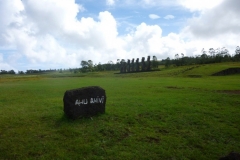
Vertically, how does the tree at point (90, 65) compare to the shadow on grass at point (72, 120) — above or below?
above

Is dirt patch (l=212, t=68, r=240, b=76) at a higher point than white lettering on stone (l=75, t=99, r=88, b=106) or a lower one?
lower

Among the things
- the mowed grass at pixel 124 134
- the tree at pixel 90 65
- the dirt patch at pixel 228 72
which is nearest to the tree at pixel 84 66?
the tree at pixel 90 65

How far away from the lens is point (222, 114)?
12406 mm

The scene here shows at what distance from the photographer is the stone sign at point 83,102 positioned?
10.6 m

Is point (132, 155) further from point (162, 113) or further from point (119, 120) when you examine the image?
point (162, 113)

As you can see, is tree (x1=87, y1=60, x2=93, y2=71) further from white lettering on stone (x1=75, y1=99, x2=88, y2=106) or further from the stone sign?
white lettering on stone (x1=75, y1=99, x2=88, y2=106)

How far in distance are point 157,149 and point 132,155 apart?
1.12 meters

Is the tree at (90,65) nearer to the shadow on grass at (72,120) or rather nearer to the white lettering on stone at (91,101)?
the white lettering on stone at (91,101)

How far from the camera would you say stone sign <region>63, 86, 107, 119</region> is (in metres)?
10.6

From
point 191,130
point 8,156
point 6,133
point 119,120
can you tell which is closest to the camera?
point 8,156

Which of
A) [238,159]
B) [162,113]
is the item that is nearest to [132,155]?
[238,159]

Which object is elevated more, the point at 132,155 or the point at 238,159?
the point at 238,159

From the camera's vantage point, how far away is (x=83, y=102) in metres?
11.0

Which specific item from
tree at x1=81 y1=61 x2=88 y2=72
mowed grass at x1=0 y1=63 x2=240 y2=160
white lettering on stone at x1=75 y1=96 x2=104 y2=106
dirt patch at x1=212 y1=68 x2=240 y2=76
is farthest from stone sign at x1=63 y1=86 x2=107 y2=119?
tree at x1=81 y1=61 x2=88 y2=72
